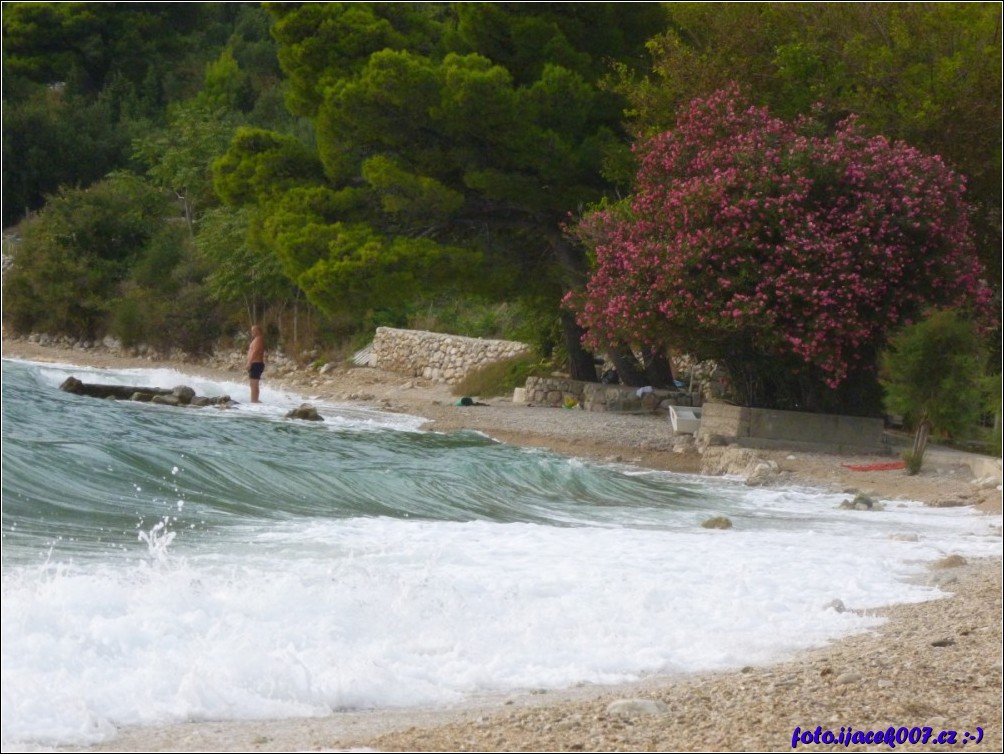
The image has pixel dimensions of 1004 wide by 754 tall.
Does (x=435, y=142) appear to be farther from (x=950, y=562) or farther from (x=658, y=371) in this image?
(x=950, y=562)

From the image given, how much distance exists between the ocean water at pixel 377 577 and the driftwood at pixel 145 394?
7.65 meters

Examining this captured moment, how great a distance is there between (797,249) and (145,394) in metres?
12.9

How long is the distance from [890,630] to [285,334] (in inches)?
1198

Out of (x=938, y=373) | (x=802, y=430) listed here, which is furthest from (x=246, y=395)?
(x=938, y=373)

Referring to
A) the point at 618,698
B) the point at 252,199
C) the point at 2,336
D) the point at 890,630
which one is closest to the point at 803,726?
the point at 618,698

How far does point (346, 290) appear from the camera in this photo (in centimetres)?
2166

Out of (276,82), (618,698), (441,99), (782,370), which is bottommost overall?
(618,698)

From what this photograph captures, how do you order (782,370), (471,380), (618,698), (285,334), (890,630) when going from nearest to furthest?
(618,698), (890,630), (782,370), (471,380), (285,334)

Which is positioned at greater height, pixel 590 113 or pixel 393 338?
pixel 590 113

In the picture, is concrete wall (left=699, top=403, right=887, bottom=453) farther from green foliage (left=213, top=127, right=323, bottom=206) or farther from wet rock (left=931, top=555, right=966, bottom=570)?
green foliage (left=213, top=127, right=323, bottom=206)

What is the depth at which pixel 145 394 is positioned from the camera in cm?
2348

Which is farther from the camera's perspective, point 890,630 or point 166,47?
point 166,47

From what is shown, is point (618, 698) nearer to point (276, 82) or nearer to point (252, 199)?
point (252, 199)

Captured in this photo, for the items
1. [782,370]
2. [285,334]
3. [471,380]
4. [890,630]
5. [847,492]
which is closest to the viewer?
[890,630]
